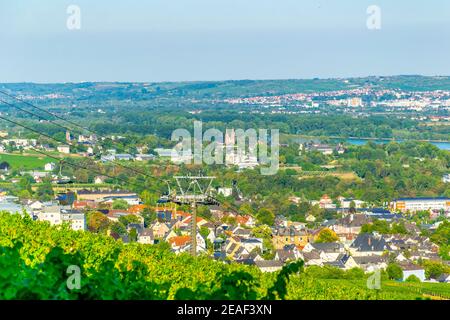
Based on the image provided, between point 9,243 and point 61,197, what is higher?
point 9,243

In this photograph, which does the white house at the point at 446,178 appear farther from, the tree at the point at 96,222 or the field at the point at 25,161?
the tree at the point at 96,222

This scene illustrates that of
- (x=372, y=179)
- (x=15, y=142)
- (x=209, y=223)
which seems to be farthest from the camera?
(x=15, y=142)

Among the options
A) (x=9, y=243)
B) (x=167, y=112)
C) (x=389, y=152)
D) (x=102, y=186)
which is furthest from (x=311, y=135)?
(x=9, y=243)

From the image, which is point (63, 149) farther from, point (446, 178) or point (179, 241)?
point (179, 241)

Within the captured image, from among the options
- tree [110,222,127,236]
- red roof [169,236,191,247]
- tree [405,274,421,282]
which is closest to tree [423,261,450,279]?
tree [405,274,421,282]

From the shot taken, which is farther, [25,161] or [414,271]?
[25,161]

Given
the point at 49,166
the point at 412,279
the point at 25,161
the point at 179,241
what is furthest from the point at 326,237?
the point at 25,161
